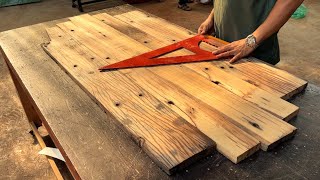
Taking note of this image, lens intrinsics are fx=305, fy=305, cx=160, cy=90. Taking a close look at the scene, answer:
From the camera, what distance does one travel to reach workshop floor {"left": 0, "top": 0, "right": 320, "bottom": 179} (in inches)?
81.0

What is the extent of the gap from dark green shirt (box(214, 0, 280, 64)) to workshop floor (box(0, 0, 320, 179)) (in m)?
1.42

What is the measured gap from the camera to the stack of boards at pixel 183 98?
863mm

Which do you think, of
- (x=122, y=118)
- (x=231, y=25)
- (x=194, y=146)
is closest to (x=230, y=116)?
(x=194, y=146)

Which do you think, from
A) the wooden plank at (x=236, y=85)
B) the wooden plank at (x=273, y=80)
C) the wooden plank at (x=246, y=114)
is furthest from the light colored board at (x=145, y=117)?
the wooden plank at (x=273, y=80)

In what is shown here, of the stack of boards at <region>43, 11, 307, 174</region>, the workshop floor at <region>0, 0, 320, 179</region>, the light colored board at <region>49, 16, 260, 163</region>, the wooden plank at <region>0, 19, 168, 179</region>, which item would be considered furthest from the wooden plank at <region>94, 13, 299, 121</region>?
the workshop floor at <region>0, 0, 320, 179</region>

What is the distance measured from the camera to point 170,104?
1027 mm

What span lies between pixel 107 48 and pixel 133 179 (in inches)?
31.6

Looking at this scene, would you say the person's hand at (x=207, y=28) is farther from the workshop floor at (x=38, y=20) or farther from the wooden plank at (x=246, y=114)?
the workshop floor at (x=38, y=20)

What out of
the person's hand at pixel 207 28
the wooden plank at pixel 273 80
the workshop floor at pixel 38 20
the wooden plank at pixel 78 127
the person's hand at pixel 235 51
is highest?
the person's hand at pixel 235 51

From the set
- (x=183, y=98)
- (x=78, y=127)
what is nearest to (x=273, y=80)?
(x=183, y=98)

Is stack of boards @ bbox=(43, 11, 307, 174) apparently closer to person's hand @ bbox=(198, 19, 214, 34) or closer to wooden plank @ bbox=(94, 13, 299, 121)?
wooden plank @ bbox=(94, 13, 299, 121)

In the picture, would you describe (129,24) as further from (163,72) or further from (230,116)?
(230,116)

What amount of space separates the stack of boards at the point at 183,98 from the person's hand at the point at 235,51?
1.2 inches

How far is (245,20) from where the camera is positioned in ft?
4.86
